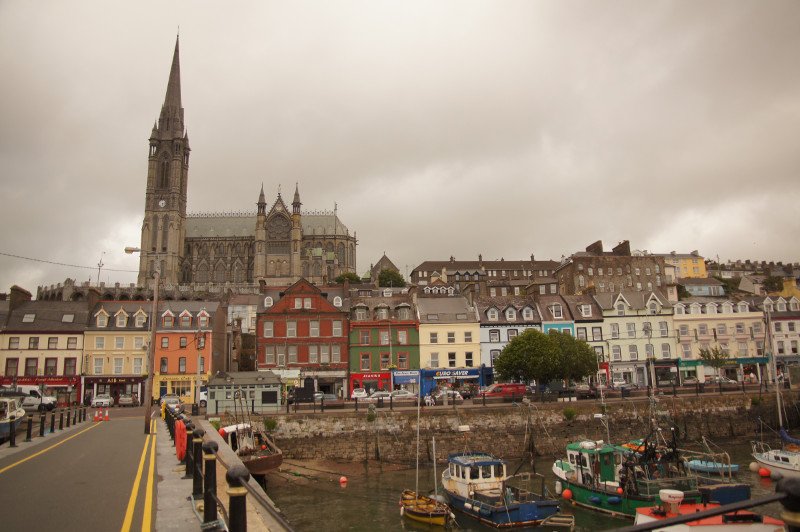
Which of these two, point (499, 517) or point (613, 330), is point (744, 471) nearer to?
point (499, 517)

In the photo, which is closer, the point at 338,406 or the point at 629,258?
the point at 338,406

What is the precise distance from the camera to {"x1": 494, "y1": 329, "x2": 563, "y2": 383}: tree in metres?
46.3

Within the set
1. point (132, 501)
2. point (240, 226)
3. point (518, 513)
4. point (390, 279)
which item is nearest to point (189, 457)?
point (132, 501)

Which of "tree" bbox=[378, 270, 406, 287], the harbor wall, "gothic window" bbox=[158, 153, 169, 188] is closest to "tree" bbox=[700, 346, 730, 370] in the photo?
the harbor wall

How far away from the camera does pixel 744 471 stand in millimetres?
31406

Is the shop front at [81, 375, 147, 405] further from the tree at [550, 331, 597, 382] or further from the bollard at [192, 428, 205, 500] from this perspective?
the bollard at [192, 428, 205, 500]

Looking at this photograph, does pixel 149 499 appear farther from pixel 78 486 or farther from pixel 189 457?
pixel 78 486

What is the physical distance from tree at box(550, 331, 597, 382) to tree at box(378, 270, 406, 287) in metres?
84.5

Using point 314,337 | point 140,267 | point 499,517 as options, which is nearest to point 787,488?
point 499,517

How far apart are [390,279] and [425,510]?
11398 centimetres

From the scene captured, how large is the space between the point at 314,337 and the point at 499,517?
36.9m

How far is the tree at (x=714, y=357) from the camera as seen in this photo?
56534 mm

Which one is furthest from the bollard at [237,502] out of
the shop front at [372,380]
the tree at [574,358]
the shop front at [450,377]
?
the shop front at [450,377]

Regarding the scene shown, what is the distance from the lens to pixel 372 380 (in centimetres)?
5619
